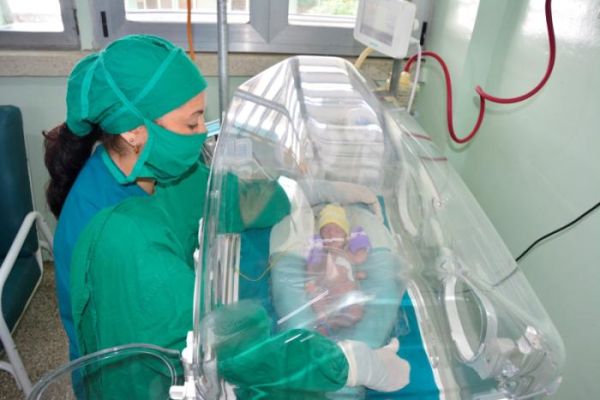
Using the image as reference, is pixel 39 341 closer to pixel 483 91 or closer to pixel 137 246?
pixel 137 246

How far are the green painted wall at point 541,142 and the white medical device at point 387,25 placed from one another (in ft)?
1.33

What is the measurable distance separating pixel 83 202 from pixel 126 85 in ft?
0.92

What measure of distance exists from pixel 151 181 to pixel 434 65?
4.42 feet

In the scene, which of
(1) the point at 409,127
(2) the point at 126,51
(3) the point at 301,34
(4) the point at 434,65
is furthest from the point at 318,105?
(2) the point at 126,51

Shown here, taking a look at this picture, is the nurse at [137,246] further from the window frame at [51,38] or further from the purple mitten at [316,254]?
the window frame at [51,38]

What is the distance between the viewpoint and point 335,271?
42.8 inches

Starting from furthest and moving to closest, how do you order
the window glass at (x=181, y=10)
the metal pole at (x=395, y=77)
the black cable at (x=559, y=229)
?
the window glass at (x=181, y=10) < the metal pole at (x=395, y=77) < the black cable at (x=559, y=229)

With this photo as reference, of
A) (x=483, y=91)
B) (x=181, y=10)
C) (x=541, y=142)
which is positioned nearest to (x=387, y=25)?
(x=483, y=91)

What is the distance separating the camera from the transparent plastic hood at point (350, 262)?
0.89 m

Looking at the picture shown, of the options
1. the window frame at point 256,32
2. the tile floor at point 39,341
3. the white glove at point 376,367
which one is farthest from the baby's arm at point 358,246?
the tile floor at point 39,341

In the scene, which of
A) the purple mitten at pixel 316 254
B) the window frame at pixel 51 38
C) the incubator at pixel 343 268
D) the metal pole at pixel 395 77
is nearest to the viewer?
the incubator at pixel 343 268

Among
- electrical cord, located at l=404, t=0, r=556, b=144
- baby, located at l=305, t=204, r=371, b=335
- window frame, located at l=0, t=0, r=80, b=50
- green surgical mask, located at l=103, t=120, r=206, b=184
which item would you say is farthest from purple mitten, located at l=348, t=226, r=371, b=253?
window frame, located at l=0, t=0, r=80, b=50

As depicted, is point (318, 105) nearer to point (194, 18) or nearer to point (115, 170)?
point (194, 18)

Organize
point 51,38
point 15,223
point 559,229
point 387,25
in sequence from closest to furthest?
point 559,229
point 387,25
point 15,223
point 51,38
